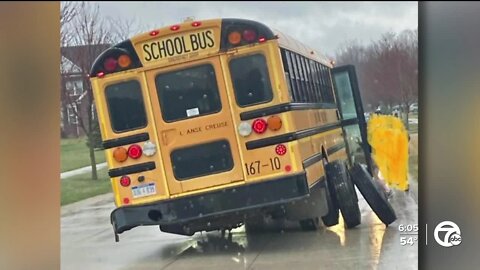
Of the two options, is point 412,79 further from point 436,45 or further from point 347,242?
point 347,242

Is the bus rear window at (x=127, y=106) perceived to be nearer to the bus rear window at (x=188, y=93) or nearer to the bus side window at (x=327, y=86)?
the bus rear window at (x=188, y=93)

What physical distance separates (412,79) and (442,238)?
2.72 ft

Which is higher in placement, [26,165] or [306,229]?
[26,165]

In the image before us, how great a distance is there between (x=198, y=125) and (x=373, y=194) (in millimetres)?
986

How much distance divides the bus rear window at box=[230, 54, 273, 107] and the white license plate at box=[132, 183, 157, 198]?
65 cm

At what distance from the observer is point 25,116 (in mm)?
3584

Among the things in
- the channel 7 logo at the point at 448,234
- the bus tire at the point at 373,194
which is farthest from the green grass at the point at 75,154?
the channel 7 logo at the point at 448,234

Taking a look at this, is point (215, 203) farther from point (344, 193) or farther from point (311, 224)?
point (344, 193)

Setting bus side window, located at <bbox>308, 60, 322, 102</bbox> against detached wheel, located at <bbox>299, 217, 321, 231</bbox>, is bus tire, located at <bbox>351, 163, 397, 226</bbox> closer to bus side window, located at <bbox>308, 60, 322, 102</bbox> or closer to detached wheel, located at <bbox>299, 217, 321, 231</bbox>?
detached wheel, located at <bbox>299, 217, 321, 231</bbox>

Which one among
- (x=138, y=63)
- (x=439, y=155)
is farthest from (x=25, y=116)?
(x=439, y=155)

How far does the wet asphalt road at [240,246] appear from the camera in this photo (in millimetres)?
3316

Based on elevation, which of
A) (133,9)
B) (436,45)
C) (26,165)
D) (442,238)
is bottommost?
(442,238)

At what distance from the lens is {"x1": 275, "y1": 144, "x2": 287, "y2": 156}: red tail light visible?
127 inches
